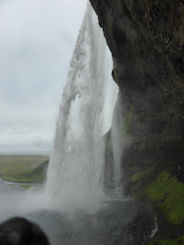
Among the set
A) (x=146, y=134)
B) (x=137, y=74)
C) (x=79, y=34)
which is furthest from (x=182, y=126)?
(x=79, y=34)

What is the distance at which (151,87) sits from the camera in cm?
4553

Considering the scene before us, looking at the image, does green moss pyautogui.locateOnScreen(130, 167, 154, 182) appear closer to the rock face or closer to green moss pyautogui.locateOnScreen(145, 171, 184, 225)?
the rock face

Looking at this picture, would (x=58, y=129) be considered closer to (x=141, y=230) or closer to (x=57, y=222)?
(x=57, y=222)

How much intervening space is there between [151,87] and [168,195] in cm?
2252

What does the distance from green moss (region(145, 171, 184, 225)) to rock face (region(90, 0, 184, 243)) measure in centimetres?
12

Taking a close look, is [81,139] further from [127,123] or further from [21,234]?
[21,234]

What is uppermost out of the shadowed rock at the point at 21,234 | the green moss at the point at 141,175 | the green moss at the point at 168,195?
the shadowed rock at the point at 21,234

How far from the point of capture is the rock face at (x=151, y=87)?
23484mm

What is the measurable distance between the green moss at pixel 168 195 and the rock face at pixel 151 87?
121mm

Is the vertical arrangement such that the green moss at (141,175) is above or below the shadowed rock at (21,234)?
below

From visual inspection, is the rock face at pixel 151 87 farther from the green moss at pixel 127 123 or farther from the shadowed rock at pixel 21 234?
the shadowed rock at pixel 21 234

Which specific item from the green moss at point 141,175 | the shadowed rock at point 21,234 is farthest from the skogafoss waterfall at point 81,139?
the shadowed rock at point 21,234

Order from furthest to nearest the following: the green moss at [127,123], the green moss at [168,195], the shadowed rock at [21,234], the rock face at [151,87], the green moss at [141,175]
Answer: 1. the green moss at [127,123]
2. the green moss at [141,175]
3. the green moss at [168,195]
4. the rock face at [151,87]
5. the shadowed rock at [21,234]

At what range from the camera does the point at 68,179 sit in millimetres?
42281
